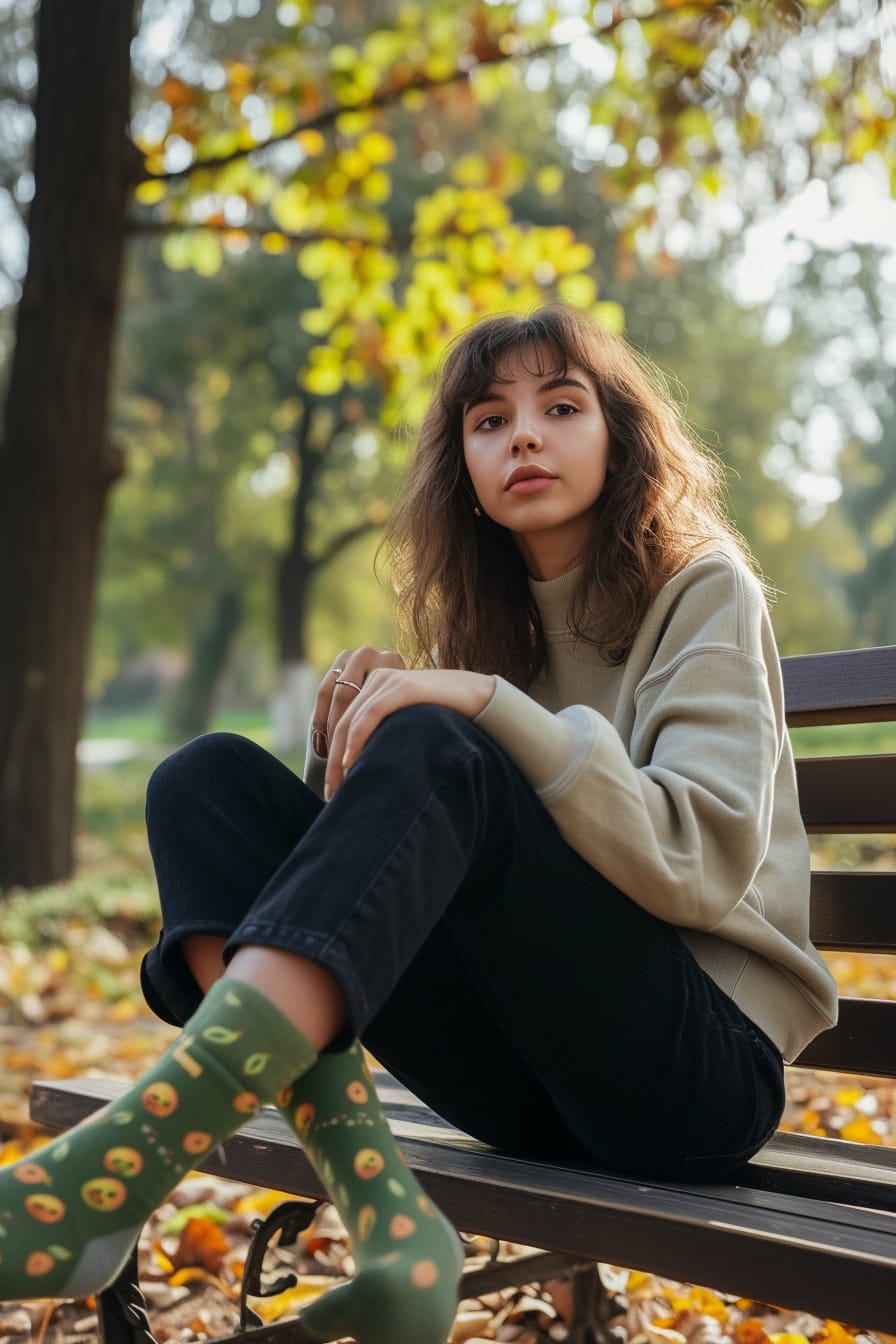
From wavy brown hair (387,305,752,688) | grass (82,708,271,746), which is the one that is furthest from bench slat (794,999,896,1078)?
grass (82,708,271,746)

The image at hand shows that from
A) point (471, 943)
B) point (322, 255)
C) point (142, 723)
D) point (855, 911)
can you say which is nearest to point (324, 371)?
point (322, 255)

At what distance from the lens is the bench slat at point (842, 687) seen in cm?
228

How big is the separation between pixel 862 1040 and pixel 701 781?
700mm

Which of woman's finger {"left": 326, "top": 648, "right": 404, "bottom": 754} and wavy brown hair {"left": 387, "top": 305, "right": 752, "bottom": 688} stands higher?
wavy brown hair {"left": 387, "top": 305, "right": 752, "bottom": 688}

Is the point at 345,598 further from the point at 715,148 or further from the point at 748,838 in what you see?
the point at 748,838

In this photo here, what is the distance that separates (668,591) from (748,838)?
1.48ft

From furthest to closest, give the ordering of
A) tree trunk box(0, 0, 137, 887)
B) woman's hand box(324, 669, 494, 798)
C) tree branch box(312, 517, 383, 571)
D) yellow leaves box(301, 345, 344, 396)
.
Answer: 1. tree branch box(312, 517, 383, 571)
2. yellow leaves box(301, 345, 344, 396)
3. tree trunk box(0, 0, 137, 887)
4. woman's hand box(324, 669, 494, 798)

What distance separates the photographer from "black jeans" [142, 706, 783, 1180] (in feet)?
4.85

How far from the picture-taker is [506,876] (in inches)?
64.9

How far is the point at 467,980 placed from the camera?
1928 mm

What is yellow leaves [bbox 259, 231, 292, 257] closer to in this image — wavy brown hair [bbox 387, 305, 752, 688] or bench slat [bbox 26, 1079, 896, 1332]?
wavy brown hair [bbox 387, 305, 752, 688]

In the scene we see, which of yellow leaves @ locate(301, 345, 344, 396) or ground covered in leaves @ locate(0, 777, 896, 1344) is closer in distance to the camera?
ground covered in leaves @ locate(0, 777, 896, 1344)

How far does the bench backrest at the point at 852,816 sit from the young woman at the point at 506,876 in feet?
0.81

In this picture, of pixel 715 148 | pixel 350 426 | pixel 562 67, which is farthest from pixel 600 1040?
pixel 350 426
